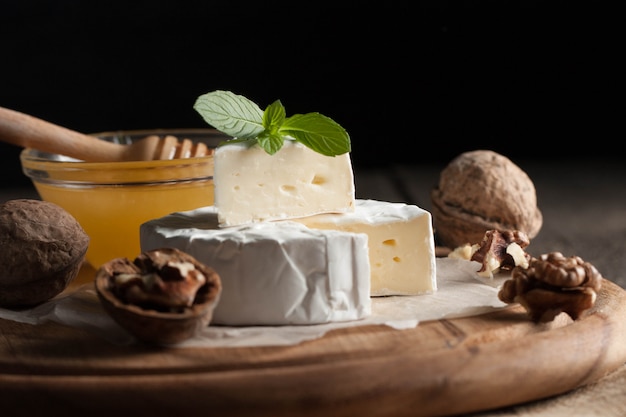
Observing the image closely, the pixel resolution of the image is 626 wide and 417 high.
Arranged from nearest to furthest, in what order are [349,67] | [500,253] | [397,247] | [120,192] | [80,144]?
[397,247] → [500,253] → [120,192] → [80,144] → [349,67]

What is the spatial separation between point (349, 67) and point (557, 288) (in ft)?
8.44

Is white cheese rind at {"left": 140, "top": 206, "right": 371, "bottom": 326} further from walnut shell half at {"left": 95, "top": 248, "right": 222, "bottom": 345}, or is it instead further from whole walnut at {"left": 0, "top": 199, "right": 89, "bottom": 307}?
whole walnut at {"left": 0, "top": 199, "right": 89, "bottom": 307}

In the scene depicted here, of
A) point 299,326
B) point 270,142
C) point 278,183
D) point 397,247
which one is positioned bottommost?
point 299,326

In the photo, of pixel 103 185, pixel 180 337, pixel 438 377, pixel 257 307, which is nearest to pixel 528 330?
pixel 438 377

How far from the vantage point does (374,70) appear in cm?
449

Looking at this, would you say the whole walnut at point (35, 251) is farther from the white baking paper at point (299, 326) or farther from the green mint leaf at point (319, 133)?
the green mint leaf at point (319, 133)

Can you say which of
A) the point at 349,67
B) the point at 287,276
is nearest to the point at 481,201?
the point at 287,276

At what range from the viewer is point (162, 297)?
1850mm

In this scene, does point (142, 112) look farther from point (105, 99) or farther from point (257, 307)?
point (257, 307)

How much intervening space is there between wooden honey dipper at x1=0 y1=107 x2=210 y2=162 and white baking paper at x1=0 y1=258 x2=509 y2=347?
0.56 meters

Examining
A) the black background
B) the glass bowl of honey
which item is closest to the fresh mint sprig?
the glass bowl of honey

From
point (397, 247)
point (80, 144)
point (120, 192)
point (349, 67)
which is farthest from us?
point (349, 67)

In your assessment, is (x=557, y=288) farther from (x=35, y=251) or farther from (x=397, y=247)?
(x=35, y=251)

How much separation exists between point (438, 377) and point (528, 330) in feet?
1.09
